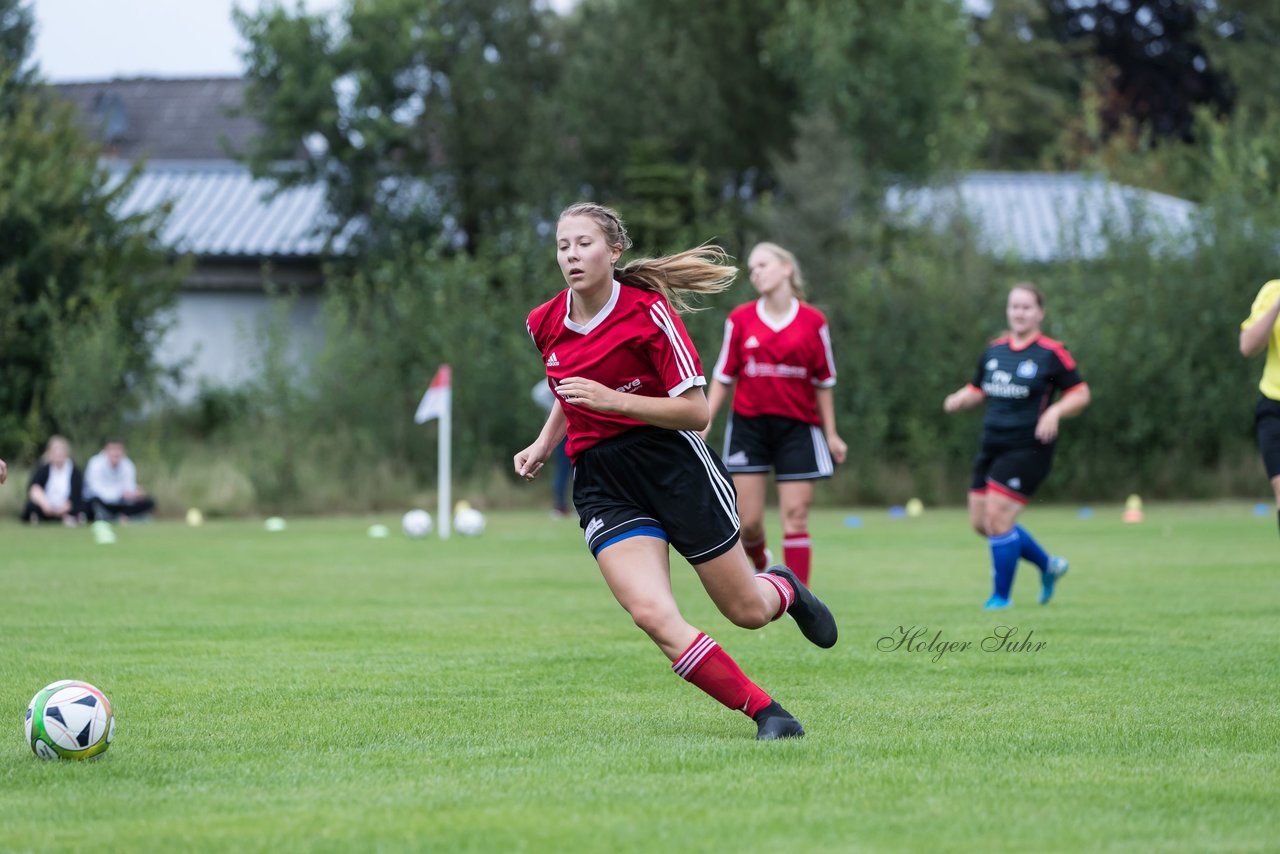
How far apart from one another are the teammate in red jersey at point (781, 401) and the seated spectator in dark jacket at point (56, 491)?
13.0 metres

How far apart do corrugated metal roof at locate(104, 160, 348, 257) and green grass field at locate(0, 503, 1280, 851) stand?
2231cm

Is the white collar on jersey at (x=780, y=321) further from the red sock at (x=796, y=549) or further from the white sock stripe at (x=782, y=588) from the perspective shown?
the white sock stripe at (x=782, y=588)

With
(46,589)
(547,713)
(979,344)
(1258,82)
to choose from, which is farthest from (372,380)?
(1258,82)

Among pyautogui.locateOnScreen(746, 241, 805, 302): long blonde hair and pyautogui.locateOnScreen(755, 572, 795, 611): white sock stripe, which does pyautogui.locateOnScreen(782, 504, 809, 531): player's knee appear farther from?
pyautogui.locateOnScreen(755, 572, 795, 611): white sock stripe

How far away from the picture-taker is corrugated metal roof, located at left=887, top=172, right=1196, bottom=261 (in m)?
25.1

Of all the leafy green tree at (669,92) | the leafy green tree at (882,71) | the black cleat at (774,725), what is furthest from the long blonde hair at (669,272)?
the leafy green tree at (882,71)

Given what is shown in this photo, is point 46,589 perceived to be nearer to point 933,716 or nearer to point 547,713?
point 547,713

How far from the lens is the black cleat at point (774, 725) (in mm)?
5438

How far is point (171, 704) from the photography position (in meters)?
6.42

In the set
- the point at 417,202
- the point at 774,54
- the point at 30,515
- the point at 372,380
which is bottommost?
the point at 30,515

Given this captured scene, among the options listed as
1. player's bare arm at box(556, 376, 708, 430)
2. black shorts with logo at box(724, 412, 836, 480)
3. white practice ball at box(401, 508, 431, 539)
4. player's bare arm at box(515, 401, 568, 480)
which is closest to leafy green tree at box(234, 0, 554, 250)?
white practice ball at box(401, 508, 431, 539)

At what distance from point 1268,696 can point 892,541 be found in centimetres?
1048

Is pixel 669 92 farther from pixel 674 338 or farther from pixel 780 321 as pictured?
pixel 674 338

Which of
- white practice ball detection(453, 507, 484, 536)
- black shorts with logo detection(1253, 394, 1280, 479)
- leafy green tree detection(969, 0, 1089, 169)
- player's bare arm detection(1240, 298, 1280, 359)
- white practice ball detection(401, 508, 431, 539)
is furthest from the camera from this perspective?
leafy green tree detection(969, 0, 1089, 169)
